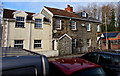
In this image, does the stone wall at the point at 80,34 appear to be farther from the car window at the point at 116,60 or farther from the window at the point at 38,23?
the car window at the point at 116,60

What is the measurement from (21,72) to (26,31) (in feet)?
44.8

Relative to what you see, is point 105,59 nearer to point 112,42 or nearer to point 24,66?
point 24,66

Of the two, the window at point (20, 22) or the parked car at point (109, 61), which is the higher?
the window at point (20, 22)

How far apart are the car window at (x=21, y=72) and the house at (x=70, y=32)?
46.5 feet

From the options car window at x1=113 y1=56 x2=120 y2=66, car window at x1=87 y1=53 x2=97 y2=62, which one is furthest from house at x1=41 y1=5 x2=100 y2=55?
Result: car window at x1=113 y1=56 x2=120 y2=66

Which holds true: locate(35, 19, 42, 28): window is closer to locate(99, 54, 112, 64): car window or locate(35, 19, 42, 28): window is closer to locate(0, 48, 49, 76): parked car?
locate(99, 54, 112, 64): car window

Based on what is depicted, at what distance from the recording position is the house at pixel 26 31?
13.4 metres

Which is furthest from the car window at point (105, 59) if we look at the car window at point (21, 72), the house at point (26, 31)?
the house at point (26, 31)

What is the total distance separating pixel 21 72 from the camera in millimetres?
1771

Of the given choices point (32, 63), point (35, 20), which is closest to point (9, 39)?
point (35, 20)

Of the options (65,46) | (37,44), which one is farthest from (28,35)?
(65,46)

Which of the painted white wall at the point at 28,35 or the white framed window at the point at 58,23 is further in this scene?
the white framed window at the point at 58,23

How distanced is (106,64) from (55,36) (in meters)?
11.9

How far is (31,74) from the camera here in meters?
1.82
